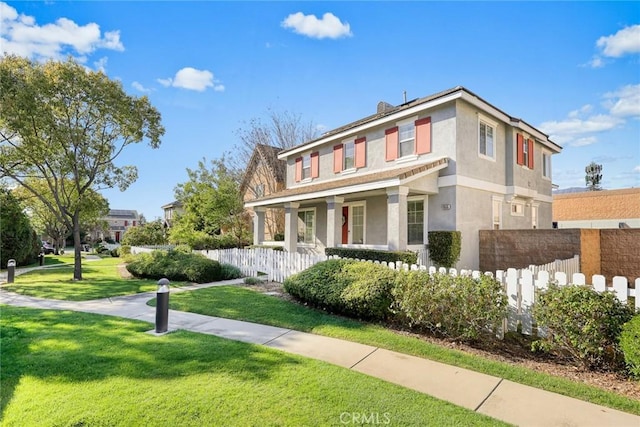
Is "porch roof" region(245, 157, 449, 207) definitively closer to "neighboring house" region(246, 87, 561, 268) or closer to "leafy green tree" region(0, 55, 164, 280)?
"neighboring house" region(246, 87, 561, 268)

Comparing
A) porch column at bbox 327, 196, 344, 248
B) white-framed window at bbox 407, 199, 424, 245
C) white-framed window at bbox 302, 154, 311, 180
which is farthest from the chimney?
porch column at bbox 327, 196, 344, 248

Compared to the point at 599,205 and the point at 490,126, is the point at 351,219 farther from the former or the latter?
the point at 599,205

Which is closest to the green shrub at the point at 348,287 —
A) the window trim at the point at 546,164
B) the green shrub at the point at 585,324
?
the green shrub at the point at 585,324

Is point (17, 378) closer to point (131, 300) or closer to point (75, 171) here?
point (131, 300)

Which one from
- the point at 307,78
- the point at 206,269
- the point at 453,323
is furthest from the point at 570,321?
the point at 307,78

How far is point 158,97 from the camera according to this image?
585 inches

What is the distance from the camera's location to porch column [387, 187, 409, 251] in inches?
450

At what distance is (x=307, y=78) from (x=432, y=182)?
709 centimetres

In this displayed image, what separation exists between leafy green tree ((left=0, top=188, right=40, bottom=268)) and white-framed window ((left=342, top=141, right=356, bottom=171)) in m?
19.2

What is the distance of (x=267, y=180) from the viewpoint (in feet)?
88.6

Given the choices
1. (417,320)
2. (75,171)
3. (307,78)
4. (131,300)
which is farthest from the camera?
(307,78)

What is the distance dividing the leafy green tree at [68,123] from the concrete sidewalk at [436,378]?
31.4ft

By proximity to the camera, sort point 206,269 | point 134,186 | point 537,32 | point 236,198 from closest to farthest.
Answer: point 537,32, point 206,269, point 134,186, point 236,198

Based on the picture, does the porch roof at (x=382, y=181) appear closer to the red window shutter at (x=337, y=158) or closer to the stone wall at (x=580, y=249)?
the red window shutter at (x=337, y=158)
